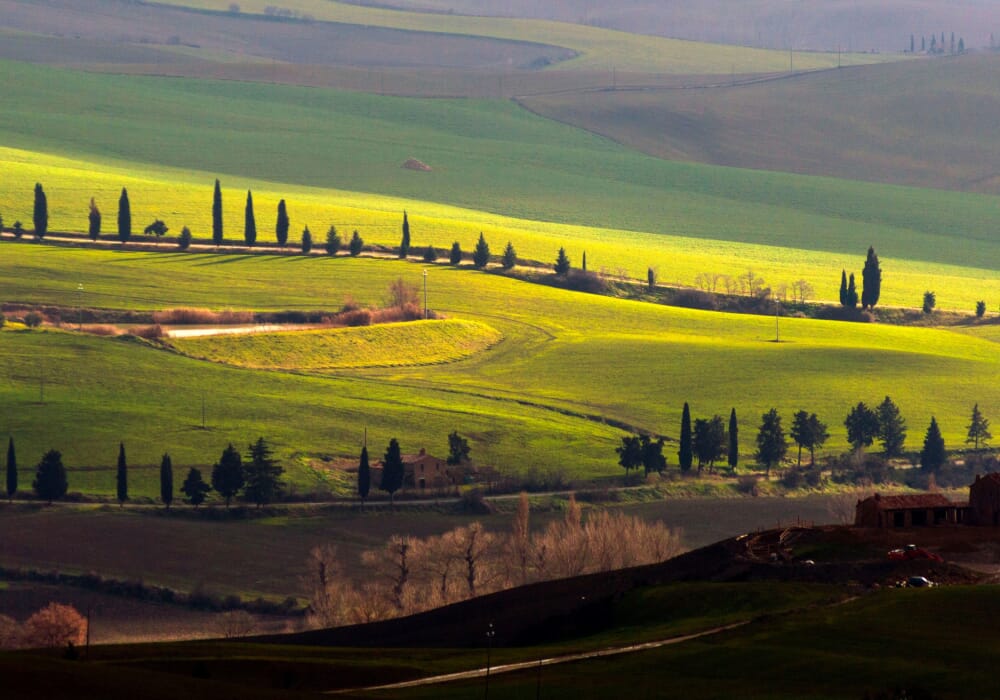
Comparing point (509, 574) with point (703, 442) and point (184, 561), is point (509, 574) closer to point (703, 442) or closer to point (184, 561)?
point (184, 561)

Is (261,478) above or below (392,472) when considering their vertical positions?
below

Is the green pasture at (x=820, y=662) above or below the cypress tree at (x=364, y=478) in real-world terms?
above

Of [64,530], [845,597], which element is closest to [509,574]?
[64,530]

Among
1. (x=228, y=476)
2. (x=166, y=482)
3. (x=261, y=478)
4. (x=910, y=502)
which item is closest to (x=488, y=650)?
(x=910, y=502)

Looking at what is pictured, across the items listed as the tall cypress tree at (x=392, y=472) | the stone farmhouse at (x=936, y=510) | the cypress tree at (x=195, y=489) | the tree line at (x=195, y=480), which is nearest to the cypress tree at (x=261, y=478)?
the tree line at (x=195, y=480)

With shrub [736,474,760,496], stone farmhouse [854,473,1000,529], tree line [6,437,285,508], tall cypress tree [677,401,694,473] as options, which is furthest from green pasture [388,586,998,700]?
tall cypress tree [677,401,694,473]

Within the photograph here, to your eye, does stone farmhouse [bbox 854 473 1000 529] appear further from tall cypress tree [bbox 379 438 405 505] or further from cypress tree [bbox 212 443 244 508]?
cypress tree [bbox 212 443 244 508]

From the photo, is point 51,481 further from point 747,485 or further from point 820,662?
point 820,662

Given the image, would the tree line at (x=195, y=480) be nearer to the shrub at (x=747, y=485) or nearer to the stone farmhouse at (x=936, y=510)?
the shrub at (x=747, y=485)
